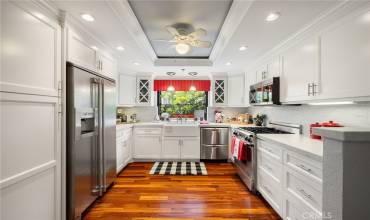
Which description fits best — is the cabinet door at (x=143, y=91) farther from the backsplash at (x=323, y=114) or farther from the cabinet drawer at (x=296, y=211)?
the cabinet drawer at (x=296, y=211)

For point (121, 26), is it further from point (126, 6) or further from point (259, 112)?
point (259, 112)

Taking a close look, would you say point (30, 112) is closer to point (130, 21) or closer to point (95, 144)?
point (95, 144)

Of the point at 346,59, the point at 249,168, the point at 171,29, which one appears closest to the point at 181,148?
→ the point at 249,168

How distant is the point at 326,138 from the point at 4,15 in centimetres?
204

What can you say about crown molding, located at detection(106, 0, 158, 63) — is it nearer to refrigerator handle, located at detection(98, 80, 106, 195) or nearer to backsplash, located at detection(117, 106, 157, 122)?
refrigerator handle, located at detection(98, 80, 106, 195)

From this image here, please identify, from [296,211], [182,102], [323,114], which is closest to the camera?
[296,211]

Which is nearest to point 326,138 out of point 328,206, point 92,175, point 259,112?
point 328,206

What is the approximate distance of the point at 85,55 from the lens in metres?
2.25

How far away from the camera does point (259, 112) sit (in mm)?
4344

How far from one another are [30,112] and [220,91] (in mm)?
4109

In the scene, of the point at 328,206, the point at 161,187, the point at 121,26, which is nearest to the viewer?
the point at 328,206

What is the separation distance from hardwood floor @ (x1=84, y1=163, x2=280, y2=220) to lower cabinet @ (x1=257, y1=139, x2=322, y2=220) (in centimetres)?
29

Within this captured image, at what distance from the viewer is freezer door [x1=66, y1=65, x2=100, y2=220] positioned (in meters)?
1.94

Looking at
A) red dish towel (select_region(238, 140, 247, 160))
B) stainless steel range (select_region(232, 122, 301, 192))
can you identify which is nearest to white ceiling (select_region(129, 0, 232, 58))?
stainless steel range (select_region(232, 122, 301, 192))
